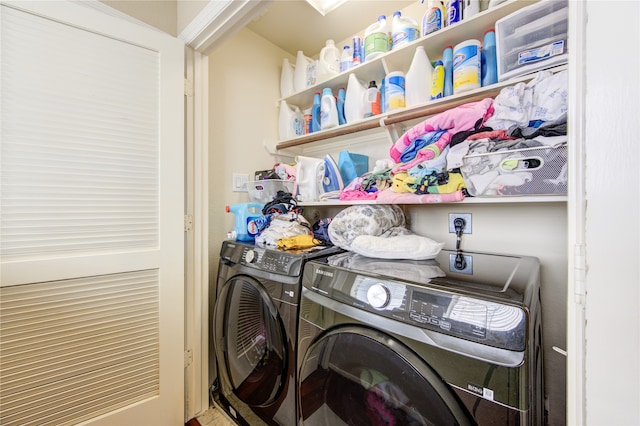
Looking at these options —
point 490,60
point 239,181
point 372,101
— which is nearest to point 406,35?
point 372,101

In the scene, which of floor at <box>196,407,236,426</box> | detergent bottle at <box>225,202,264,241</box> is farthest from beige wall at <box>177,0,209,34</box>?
floor at <box>196,407,236,426</box>

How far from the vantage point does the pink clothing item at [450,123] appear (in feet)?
3.57

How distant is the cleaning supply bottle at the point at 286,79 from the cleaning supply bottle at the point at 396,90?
89cm

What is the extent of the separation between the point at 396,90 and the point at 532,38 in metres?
0.59

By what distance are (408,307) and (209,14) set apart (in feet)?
5.44

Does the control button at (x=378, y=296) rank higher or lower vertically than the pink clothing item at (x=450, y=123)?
lower

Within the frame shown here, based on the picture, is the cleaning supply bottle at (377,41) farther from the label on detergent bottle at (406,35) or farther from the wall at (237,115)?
the wall at (237,115)

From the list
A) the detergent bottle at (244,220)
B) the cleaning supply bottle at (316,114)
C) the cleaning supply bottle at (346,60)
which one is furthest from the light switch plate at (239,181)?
the cleaning supply bottle at (346,60)

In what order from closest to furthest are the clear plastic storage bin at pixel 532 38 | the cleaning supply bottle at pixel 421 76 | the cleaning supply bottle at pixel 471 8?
the clear plastic storage bin at pixel 532 38
the cleaning supply bottle at pixel 471 8
the cleaning supply bottle at pixel 421 76

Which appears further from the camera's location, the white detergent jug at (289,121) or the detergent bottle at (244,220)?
the white detergent jug at (289,121)

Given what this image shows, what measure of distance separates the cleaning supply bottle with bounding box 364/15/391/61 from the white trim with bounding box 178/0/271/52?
593 mm
